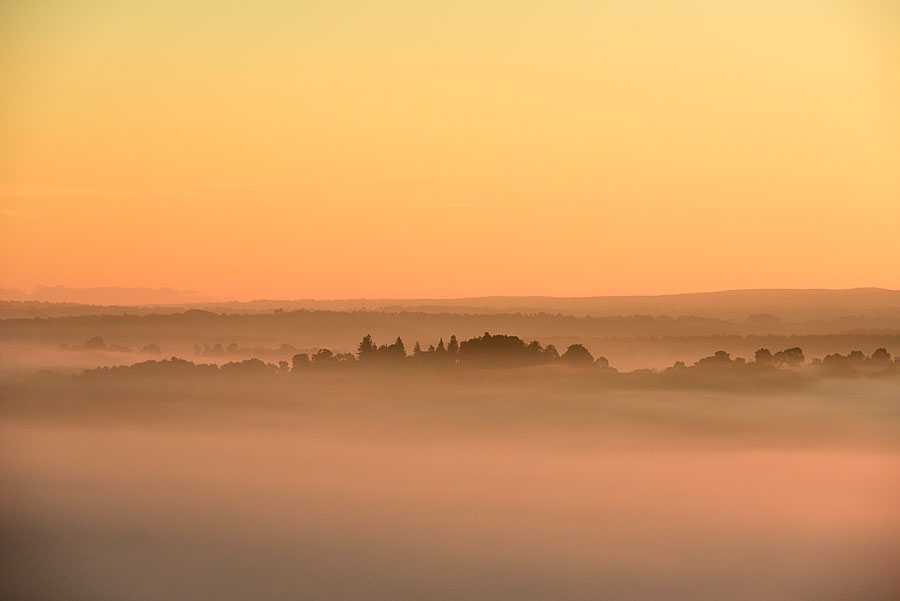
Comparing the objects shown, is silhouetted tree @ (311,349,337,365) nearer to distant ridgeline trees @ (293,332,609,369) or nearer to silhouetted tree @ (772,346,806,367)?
distant ridgeline trees @ (293,332,609,369)

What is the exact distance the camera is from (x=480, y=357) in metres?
80.2

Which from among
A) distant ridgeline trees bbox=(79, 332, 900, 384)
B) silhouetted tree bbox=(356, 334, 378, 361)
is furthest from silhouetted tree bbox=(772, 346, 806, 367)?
silhouetted tree bbox=(356, 334, 378, 361)

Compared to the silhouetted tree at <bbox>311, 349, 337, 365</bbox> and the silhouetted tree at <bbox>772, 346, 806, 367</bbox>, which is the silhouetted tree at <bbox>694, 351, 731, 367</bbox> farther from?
the silhouetted tree at <bbox>311, 349, 337, 365</bbox>

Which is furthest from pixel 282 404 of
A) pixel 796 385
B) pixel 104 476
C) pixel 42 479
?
pixel 796 385

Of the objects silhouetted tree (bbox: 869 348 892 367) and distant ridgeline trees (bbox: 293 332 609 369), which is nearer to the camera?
silhouetted tree (bbox: 869 348 892 367)

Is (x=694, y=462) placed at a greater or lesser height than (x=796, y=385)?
lesser

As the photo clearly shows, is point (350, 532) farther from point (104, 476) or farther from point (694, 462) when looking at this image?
point (694, 462)

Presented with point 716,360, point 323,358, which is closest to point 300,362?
point 323,358

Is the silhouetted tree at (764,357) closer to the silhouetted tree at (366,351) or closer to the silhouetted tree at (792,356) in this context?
the silhouetted tree at (792,356)

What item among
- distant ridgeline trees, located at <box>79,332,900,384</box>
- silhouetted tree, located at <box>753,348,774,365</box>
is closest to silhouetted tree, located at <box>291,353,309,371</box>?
distant ridgeline trees, located at <box>79,332,900,384</box>

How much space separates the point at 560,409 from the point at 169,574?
A: 42120 millimetres

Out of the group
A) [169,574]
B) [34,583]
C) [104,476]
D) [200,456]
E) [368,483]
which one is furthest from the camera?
[200,456]

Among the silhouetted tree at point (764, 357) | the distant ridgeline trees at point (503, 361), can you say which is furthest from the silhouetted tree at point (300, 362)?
the silhouetted tree at point (764, 357)

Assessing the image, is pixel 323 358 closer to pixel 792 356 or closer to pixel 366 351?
pixel 366 351
